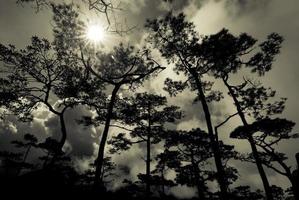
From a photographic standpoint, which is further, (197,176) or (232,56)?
(197,176)

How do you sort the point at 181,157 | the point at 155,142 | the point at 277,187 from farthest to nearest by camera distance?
the point at 277,187 → the point at 181,157 → the point at 155,142

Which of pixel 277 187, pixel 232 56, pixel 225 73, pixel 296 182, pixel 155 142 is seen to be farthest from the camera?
pixel 277 187

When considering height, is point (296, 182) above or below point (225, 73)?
below

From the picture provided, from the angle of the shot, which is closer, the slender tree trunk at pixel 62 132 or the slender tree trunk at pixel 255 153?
the slender tree trunk at pixel 255 153

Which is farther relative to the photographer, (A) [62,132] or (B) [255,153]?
(A) [62,132]

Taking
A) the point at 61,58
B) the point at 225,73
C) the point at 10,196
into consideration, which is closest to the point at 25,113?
the point at 61,58

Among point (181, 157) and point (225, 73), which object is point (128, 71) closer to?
point (225, 73)

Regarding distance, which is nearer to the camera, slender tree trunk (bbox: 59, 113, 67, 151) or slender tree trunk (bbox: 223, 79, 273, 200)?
slender tree trunk (bbox: 223, 79, 273, 200)

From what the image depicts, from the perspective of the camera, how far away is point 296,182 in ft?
39.2

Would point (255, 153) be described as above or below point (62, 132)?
below

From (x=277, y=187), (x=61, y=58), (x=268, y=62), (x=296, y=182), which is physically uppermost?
(x=61, y=58)

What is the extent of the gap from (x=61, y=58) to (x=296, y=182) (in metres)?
18.2

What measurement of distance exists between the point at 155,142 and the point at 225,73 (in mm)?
10694

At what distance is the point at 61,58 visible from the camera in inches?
757
